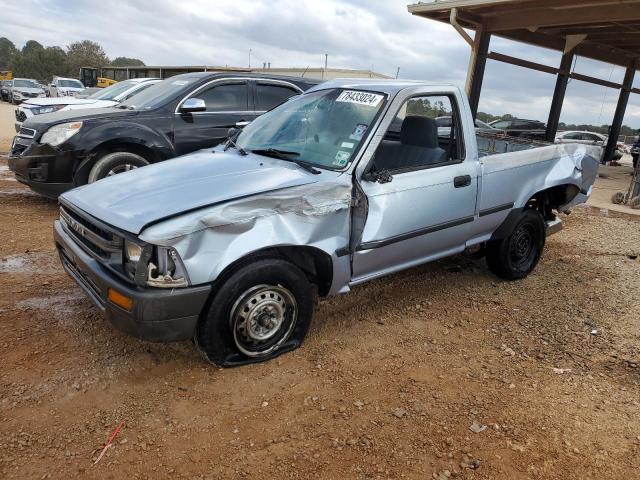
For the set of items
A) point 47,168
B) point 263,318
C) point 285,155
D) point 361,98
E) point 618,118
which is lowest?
point 263,318

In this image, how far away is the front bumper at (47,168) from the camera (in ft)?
18.5

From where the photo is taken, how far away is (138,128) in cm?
595

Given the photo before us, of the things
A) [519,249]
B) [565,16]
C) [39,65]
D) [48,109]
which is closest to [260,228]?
[519,249]

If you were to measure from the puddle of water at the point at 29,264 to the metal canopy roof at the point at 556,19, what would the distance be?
9.87 metres

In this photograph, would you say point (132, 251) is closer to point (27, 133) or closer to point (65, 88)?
point (27, 133)

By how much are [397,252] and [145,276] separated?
5.90ft

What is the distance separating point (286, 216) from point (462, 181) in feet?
5.39

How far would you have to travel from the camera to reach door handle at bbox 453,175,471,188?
148 inches

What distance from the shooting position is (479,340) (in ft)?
12.0

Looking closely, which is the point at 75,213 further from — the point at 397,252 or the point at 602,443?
the point at 602,443

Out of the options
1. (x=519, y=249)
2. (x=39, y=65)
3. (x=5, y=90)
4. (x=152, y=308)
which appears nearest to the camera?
(x=152, y=308)

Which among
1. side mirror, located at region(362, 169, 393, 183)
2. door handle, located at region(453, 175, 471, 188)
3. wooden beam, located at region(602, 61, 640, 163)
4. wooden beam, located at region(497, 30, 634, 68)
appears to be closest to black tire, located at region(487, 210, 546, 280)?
door handle, located at region(453, 175, 471, 188)

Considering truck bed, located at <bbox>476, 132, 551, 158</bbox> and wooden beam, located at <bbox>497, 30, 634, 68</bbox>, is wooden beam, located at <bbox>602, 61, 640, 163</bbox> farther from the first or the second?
truck bed, located at <bbox>476, 132, 551, 158</bbox>

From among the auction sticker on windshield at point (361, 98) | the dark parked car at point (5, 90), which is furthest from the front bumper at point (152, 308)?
the dark parked car at point (5, 90)
